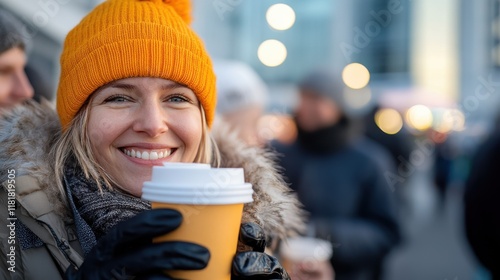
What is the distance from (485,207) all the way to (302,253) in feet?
4.46

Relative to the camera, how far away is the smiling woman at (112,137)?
5.18 feet

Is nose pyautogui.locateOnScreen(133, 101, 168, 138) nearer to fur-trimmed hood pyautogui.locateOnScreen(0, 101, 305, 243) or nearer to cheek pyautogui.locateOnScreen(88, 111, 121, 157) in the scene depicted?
cheek pyautogui.locateOnScreen(88, 111, 121, 157)

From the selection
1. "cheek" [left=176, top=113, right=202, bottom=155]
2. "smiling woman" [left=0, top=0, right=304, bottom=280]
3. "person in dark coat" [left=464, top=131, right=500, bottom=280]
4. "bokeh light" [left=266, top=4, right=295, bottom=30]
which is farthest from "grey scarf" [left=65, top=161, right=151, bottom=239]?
"bokeh light" [left=266, top=4, right=295, bottom=30]

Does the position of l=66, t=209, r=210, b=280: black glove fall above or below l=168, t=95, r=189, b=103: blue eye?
below

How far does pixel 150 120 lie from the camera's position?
5.33ft

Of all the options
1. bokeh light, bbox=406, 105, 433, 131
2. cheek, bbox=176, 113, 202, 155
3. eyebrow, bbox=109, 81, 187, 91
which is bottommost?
bokeh light, bbox=406, 105, 433, 131

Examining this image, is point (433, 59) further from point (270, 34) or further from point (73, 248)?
point (73, 248)

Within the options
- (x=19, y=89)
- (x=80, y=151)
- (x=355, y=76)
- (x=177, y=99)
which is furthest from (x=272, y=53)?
(x=80, y=151)

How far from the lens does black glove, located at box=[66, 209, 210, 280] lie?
125 centimetres

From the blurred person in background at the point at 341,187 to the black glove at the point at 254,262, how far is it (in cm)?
189

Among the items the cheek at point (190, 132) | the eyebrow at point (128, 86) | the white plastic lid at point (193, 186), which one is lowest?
the white plastic lid at point (193, 186)

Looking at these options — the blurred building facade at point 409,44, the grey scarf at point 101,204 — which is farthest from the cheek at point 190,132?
the blurred building facade at point 409,44

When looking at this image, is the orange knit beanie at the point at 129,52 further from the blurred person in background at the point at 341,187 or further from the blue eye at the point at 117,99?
the blurred person in background at the point at 341,187

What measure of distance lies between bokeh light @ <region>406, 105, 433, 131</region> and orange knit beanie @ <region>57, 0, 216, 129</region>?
13.5 meters
